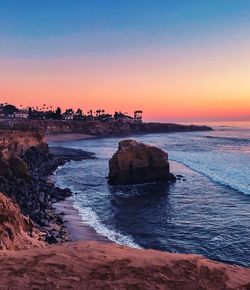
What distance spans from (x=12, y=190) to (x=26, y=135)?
3385cm

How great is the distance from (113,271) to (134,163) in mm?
32786

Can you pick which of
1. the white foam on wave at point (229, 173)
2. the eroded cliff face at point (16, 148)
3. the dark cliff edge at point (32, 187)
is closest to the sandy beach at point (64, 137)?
the eroded cliff face at point (16, 148)

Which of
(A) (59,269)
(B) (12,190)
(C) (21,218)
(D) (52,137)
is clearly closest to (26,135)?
(B) (12,190)

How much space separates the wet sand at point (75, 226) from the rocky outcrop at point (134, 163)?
9997 mm

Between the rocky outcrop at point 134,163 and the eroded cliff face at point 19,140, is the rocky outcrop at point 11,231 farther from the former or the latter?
the eroded cliff face at point 19,140

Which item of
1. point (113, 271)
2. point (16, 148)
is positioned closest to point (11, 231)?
point (113, 271)

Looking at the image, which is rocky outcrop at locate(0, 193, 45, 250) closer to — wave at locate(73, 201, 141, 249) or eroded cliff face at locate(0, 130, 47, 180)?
wave at locate(73, 201, 141, 249)

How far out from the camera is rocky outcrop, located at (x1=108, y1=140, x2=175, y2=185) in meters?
41.4

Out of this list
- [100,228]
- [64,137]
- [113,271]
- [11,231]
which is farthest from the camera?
[64,137]

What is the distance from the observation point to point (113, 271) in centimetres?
922

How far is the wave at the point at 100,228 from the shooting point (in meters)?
22.8

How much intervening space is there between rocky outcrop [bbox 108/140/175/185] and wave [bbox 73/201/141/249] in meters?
9.75

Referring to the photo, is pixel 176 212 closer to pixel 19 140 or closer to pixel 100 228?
pixel 100 228

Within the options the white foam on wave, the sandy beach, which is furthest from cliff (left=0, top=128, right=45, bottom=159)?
the sandy beach
